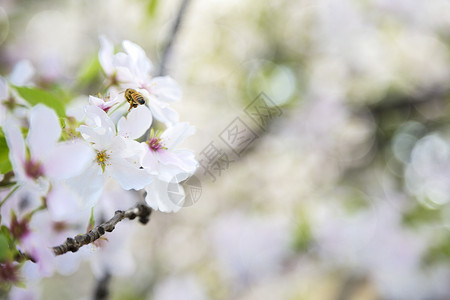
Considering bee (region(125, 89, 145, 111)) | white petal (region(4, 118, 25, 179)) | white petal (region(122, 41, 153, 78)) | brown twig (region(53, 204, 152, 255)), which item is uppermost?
white petal (region(122, 41, 153, 78))

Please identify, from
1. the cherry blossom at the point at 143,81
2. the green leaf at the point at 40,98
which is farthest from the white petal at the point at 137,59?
the green leaf at the point at 40,98

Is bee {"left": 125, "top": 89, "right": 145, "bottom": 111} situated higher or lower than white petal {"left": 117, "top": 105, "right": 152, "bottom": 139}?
higher

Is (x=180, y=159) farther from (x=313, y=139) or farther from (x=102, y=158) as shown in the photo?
(x=313, y=139)

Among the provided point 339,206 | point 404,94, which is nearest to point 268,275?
point 339,206

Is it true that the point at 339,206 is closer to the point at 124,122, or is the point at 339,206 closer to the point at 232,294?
the point at 232,294

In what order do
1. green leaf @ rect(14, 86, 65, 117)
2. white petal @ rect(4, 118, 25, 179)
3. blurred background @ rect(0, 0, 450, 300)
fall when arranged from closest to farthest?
white petal @ rect(4, 118, 25, 179)
green leaf @ rect(14, 86, 65, 117)
blurred background @ rect(0, 0, 450, 300)

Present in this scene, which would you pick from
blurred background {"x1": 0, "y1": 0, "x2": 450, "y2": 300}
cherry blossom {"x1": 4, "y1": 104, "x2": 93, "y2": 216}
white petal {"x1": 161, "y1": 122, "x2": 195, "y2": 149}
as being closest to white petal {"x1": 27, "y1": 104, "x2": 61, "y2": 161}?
cherry blossom {"x1": 4, "y1": 104, "x2": 93, "y2": 216}

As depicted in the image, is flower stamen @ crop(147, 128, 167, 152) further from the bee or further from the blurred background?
the blurred background

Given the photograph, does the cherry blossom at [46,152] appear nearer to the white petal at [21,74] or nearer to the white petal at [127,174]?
the white petal at [127,174]

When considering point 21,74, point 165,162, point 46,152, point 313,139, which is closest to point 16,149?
point 46,152
